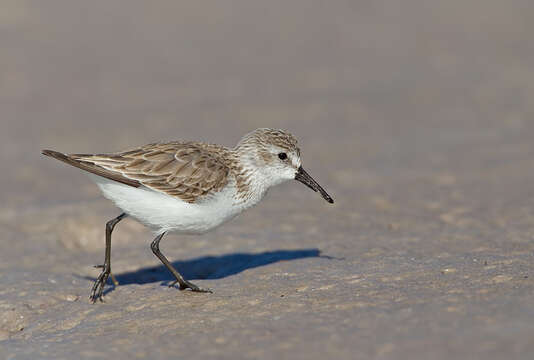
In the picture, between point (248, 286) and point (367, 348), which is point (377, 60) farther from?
point (367, 348)

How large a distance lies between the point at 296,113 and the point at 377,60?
2737 mm

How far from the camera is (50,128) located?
12023 mm

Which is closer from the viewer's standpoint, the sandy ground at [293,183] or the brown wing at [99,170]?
the sandy ground at [293,183]

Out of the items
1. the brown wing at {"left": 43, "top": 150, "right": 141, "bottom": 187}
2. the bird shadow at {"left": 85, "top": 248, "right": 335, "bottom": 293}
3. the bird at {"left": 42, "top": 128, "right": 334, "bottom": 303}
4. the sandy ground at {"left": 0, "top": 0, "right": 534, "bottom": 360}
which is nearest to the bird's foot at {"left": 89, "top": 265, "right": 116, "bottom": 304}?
the bird at {"left": 42, "top": 128, "right": 334, "bottom": 303}

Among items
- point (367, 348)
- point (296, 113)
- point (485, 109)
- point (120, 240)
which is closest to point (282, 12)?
point (296, 113)

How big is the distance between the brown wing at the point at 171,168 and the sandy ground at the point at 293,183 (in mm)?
878

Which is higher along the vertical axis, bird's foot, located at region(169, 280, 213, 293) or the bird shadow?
the bird shadow

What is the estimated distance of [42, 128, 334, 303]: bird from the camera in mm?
6383

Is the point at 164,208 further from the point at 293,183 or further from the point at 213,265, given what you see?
the point at 293,183

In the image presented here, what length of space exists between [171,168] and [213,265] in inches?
61.1

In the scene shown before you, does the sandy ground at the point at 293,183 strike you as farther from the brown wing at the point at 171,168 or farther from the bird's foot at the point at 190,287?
the brown wing at the point at 171,168

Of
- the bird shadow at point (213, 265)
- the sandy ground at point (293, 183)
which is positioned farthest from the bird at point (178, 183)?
the bird shadow at point (213, 265)

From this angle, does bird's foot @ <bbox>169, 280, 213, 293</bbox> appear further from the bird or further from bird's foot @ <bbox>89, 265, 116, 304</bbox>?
bird's foot @ <bbox>89, 265, 116, 304</bbox>

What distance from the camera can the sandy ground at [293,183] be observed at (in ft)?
16.9
